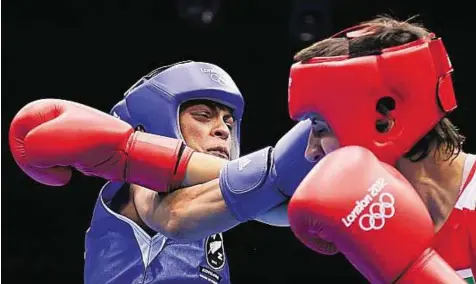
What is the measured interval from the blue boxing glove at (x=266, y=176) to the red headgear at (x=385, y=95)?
203mm

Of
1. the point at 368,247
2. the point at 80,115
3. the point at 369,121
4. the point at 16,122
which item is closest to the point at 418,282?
the point at 368,247

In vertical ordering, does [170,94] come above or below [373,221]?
below

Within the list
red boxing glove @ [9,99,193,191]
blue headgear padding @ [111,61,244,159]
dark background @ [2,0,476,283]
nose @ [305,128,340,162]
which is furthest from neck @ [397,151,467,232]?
dark background @ [2,0,476,283]

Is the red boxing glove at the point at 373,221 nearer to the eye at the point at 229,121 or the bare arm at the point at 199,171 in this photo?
the bare arm at the point at 199,171

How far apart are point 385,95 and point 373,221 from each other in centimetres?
29

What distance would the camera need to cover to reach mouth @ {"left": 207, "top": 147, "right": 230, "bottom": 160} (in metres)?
2.58

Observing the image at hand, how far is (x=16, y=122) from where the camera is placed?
2.22 m

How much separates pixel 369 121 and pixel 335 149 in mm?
110

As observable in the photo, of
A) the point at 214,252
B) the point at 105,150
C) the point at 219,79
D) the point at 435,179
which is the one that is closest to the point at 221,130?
the point at 219,79

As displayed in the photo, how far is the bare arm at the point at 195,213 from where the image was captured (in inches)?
81.9

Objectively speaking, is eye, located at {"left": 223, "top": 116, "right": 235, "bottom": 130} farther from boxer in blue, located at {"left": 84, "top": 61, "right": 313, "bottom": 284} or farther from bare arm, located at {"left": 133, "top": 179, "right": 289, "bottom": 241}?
bare arm, located at {"left": 133, "top": 179, "right": 289, "bottom": 241}

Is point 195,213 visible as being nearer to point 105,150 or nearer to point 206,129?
point 105,150

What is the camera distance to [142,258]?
8.09ft

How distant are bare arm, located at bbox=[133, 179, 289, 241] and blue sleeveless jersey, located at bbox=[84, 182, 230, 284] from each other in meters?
0.27
